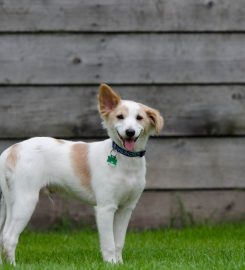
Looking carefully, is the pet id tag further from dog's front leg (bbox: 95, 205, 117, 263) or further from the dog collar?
dog's front leg (bbox: 95, 205, 117, 263)

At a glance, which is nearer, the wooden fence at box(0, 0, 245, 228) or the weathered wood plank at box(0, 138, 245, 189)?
the wooden fence at box(0, 0, 245, 228)

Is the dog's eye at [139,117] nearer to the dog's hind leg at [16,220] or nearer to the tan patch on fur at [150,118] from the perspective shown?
the tan patch on fur at [150,118]

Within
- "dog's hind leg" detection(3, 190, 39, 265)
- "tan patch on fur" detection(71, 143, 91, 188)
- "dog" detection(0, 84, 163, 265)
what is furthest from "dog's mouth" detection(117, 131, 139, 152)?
"dog's hind leg" detection(3, 190, 39, 265)

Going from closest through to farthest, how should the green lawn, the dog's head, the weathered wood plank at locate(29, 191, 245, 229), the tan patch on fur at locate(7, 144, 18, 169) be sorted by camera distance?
the green lawn → the dog's head → the tan patch on fur at locate(7, 144, 18, 169) → the weathered wood plank at locate(29, 191, 245, 229)

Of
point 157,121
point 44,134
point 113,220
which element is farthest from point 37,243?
Result: point 157,121

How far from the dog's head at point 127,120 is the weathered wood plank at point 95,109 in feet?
6.61

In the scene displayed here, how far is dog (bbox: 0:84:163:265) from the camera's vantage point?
20.1 ft

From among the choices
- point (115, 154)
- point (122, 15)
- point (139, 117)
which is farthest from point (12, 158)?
point (122, 15)

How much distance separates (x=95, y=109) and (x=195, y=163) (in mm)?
1012

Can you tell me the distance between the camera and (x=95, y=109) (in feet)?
27.2

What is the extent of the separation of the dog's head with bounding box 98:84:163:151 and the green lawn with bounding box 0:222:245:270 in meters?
0.79

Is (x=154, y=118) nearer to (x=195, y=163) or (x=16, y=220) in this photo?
(x=16, y=220)

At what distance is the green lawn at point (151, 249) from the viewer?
226 inches

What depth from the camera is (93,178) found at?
622cm
